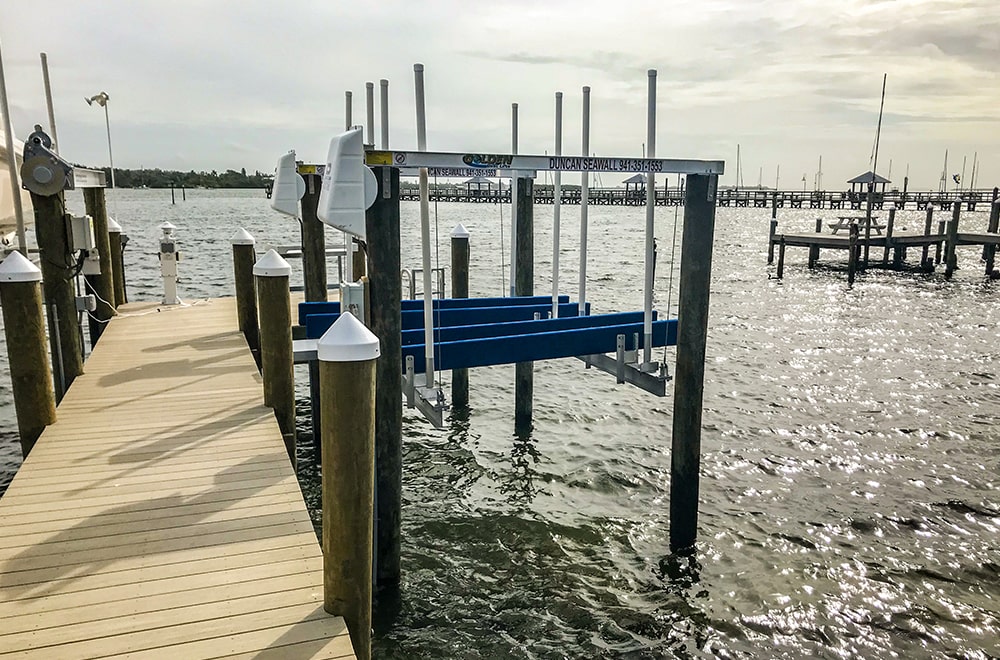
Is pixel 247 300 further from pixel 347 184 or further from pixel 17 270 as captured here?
pixel 347 184

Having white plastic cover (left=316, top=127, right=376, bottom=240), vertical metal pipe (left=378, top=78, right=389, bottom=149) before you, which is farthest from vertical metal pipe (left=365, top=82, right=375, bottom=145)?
white plastic cover (left=316, top=127, right=376, bottom=240)

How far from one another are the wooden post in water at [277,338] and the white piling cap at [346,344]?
139 inches

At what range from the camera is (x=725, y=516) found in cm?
935

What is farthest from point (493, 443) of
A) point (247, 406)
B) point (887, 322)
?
point (887, 322)

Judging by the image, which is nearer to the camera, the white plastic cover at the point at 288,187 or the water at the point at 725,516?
the water at the point at 725,516

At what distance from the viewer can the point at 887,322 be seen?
73.6 ft

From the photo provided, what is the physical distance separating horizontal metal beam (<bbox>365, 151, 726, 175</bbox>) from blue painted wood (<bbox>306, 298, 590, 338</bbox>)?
2222mm

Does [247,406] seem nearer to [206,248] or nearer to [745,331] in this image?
[745,331]

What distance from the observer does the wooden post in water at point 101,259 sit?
11672mm

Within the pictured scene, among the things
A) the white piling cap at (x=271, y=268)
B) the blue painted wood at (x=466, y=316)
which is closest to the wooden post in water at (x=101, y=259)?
the blue painted wood at (x=466, y=316)

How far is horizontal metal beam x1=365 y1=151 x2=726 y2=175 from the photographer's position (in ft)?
19.1

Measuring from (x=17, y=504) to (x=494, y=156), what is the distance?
15.5ft

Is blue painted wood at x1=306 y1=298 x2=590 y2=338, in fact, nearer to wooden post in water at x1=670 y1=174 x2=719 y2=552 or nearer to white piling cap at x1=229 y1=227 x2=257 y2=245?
wooden post in water at x1=670 y1=174 x2=719 y2=552

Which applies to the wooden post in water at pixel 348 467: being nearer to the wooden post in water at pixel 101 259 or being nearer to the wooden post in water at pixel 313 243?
the wooden post in water at pixel 313 243
